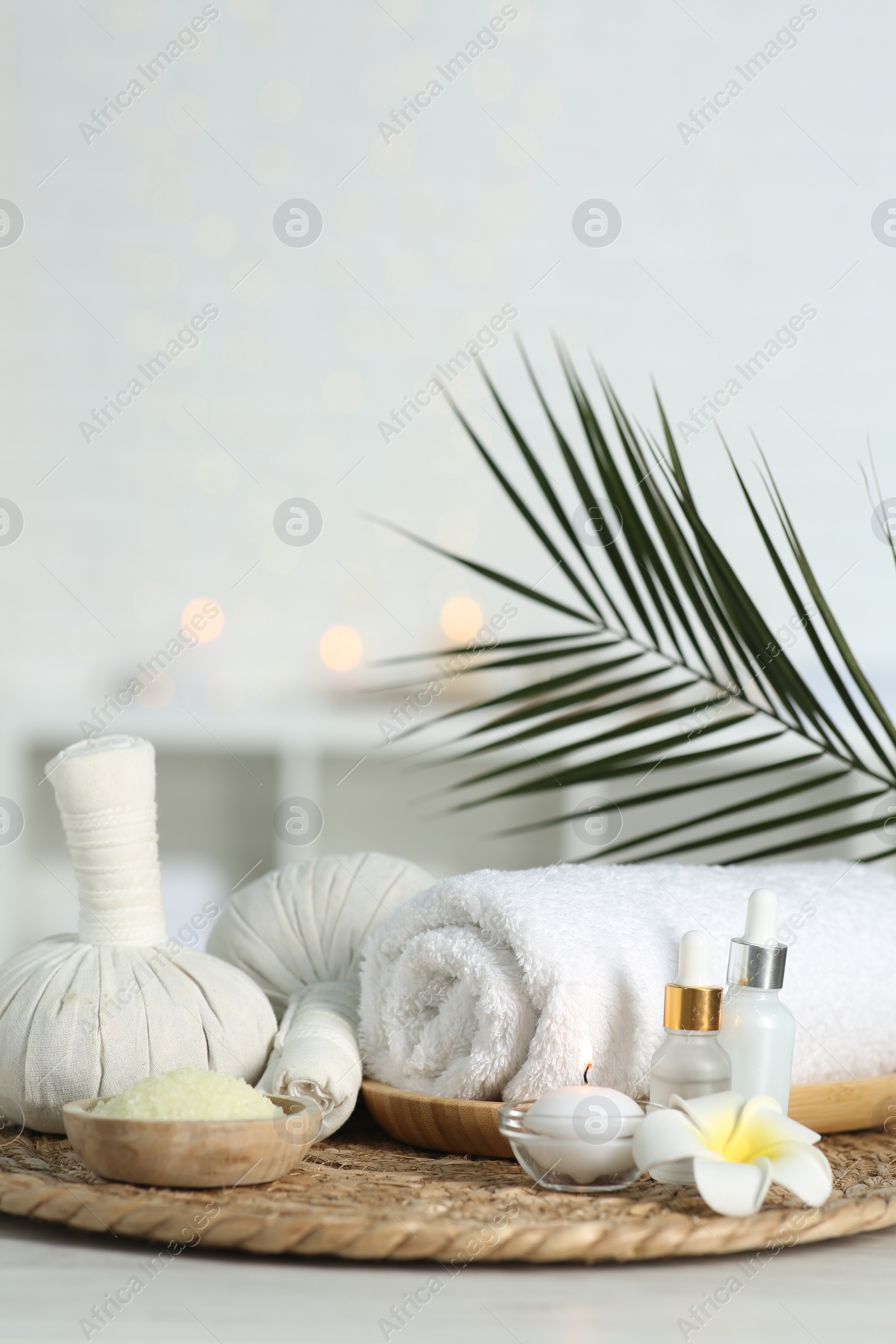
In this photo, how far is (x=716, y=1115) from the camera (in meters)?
0.48

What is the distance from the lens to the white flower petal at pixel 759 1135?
48 centimetres

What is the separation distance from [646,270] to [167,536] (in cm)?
99

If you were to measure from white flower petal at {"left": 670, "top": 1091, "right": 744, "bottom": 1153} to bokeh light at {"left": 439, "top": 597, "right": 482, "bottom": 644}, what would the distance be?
5.09 feet

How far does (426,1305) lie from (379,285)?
1.97m

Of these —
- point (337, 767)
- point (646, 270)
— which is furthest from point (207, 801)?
point (646, 270)

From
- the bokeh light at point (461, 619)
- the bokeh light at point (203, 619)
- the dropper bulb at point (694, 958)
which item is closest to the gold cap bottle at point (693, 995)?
the dropper bulb at point (694, 958)

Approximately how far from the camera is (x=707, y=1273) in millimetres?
437

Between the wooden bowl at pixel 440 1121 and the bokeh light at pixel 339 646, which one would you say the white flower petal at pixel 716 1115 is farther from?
the bokeh light at pixel 339 646

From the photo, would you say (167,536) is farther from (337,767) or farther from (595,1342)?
(595,1342)

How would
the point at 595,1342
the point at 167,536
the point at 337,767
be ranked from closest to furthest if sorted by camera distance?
1. the point at 595,1342
2. the point at 337,767
3. the point at 167,536

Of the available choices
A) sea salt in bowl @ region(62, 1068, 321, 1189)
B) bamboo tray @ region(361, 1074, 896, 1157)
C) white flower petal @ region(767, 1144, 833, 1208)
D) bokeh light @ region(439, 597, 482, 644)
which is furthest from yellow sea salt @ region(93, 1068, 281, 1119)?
bokeh light @ region(439, 597, 482, 644)

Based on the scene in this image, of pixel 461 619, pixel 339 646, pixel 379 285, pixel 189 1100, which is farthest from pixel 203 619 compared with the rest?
pixel 189 1100

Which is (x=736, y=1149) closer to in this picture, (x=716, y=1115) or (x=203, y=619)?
(x=716, y=1115)

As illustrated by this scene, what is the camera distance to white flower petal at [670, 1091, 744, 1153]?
48cm
